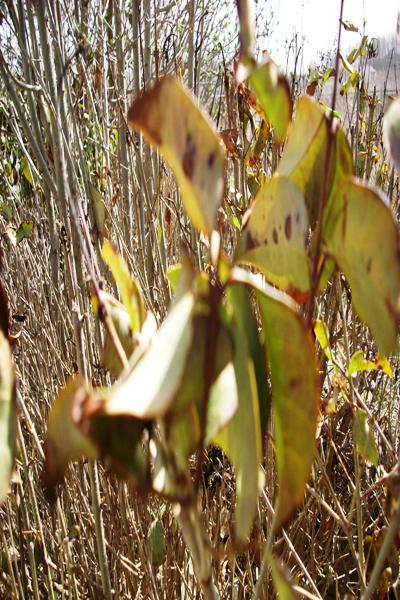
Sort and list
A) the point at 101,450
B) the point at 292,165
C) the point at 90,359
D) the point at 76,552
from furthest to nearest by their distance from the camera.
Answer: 1. the point at 76,552
2. the point at 90,359
3. the point at 292,165
4. the point at 101,450

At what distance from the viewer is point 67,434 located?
0.77ft

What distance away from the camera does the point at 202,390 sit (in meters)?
0.26

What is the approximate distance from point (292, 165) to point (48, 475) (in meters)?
0.21

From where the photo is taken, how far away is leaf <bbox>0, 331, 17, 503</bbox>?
29 cm

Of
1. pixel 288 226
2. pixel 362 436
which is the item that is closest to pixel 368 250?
pixel 288 226

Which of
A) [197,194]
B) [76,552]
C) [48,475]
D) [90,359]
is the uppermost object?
[197,194]

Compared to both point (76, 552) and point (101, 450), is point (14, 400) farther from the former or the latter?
point (76, 552)

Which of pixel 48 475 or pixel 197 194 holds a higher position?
pixel 197 194

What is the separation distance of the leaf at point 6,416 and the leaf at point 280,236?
137 mm

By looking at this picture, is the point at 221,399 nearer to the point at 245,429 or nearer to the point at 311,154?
the point at 245,429

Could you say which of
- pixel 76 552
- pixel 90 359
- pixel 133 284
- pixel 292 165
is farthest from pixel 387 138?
pixel 76 552

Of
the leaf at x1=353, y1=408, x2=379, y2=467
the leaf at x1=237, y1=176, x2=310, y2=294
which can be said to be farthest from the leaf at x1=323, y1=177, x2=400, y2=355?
the leaf at x1=353, y1=408, x2=379, y2=467

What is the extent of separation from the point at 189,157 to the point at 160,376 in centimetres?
12

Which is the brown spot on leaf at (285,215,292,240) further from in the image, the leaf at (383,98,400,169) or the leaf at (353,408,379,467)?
the leaf at (353,408,379,467)
